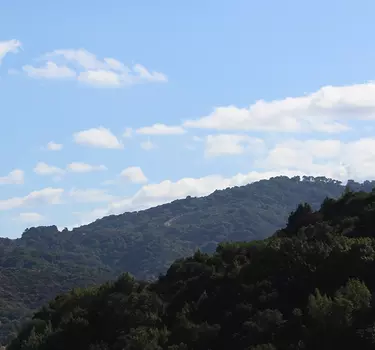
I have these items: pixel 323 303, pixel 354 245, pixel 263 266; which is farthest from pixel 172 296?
pixel 323 303

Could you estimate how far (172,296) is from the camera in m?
40.6

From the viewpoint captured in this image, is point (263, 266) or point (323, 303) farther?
point (263, 266)

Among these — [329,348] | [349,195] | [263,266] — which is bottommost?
[329,348]

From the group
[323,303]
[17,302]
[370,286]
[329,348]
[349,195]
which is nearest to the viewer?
[329,348]

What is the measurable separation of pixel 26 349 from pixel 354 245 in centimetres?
1792

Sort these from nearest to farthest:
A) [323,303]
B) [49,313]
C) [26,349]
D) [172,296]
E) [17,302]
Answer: [323,303], [26,349], [172,296], [49,313], [17,302]

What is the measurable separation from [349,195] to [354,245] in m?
22.4

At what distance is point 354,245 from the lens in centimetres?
3500

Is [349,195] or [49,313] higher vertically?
[349,195]

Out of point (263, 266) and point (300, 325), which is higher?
point (263, 266)

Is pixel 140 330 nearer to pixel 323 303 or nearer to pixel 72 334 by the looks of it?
pixel 72 334

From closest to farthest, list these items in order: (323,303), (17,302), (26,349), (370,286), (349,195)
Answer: (323,303) → (370,286) → (26,349) → (349,195) → (17,302)

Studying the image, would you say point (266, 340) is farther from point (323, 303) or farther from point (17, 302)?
point (17, 302)

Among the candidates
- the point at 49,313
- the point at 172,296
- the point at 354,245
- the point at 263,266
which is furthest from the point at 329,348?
the point at 49,313
